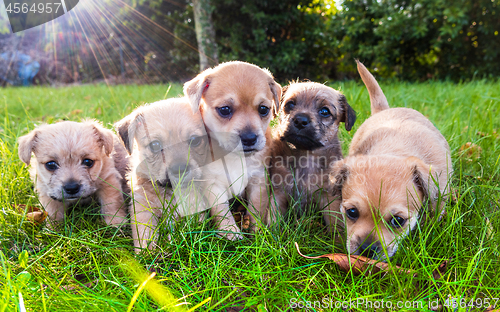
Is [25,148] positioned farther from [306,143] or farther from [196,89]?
[306,143]

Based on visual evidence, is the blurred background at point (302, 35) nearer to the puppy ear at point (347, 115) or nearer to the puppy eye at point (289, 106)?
the puppy ear at point (347, 115)

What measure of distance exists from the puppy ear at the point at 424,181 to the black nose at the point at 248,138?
112 cm

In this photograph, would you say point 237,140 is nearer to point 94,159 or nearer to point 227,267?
point 227,267

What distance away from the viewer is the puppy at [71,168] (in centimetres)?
258

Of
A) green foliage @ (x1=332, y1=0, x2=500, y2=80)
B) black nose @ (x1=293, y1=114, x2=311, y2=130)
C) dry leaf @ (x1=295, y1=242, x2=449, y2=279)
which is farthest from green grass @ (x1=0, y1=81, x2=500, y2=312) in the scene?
green foliage @ (x1=332, y1=0, x2=500, y2=80)

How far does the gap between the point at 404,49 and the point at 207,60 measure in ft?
20.3

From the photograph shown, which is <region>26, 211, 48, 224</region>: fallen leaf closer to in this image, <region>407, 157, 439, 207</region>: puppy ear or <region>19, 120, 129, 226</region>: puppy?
<region>19, 120, 129, 226</region>: puppy

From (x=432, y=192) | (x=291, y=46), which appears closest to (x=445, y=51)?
(x=291, y=46)

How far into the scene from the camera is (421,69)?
34.9 feet

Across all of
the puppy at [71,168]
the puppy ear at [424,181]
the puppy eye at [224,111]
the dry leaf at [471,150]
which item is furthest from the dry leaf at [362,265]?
the dry leaf at [471,150]

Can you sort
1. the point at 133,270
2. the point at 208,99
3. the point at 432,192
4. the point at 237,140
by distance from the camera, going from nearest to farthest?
the point at 133,270 → the point at 432,192 → the point at 237,140 → the point at 208,99

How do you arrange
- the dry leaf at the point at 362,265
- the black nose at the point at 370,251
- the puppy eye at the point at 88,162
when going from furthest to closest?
1. the puppy eye at the point at 88,162
2. the black nose at the point at 370,251
3. the dry leaf at the point at 362,265

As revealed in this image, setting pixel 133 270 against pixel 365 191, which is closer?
pixel 133 270

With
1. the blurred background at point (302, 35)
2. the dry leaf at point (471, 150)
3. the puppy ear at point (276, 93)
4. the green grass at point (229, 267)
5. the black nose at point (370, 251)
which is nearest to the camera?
the green grass at point (229, 267)
